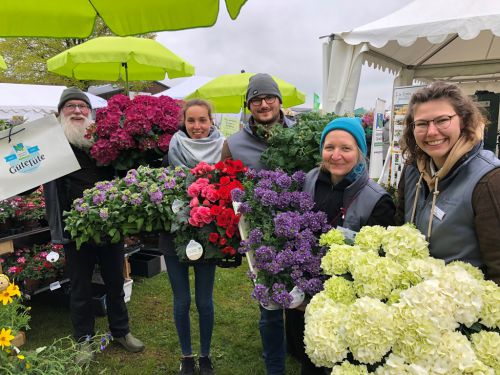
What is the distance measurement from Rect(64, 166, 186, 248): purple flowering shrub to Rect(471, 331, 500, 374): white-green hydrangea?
5.08 feet

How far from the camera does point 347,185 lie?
1947mm

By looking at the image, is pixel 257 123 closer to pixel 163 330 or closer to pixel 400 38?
pixel 163 330

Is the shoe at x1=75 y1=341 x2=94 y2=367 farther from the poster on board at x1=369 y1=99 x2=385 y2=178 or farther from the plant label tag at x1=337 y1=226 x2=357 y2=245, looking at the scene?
the poster on board at x1=369 y1=99 x2=385 y2=178

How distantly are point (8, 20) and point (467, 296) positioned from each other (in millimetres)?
2911

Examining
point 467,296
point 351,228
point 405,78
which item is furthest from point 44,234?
point 405,78

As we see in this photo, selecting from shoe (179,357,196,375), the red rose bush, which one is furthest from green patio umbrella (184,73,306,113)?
shoe (179,357,196,375)

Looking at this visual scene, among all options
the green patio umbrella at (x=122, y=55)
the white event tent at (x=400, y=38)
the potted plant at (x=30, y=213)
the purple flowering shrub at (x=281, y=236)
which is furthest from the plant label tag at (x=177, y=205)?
the white event tent at (x=400, y=38)

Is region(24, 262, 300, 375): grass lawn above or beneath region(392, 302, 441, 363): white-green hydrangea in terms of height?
beneath

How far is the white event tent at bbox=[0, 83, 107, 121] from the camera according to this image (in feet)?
35.1

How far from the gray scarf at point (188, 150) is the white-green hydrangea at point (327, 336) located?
1.48 meters

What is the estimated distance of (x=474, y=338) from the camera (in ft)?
3.96

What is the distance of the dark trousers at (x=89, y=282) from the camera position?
2930 millimetres

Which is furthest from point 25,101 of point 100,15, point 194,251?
point 194,251

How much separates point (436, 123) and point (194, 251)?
1340 millimetres
